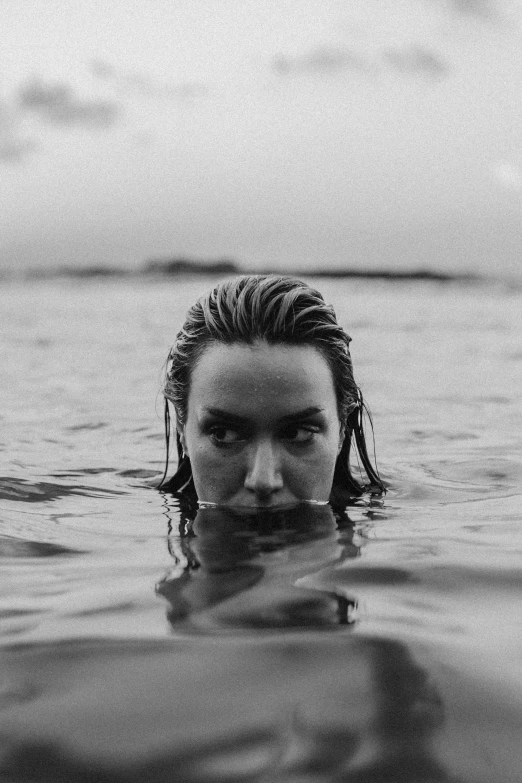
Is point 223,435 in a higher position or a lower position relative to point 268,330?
lower

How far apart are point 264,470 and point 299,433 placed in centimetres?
31

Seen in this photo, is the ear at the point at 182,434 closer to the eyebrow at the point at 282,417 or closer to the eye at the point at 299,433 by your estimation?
the eyebrow at the point at 282,417

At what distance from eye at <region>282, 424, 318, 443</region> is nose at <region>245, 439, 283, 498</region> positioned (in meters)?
0.10

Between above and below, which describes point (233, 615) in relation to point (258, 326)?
below

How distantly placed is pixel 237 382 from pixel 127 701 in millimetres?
2133

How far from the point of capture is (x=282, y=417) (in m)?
3.78

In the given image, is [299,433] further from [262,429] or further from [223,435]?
[223,435]

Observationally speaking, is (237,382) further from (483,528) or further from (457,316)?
(457,316)

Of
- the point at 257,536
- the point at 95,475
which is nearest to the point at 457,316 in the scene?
the point at 95,475

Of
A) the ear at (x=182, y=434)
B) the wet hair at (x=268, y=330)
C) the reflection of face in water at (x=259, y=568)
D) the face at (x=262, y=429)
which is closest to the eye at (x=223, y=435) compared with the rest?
the face at (x=262, y=429)

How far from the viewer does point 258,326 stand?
4.08 m

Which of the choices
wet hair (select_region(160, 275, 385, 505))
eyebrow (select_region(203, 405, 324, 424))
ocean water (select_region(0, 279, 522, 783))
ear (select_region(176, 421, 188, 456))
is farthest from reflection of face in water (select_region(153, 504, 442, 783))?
ear (select_region(176, 421, 188, 456))

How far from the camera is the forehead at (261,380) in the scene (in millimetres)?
3797

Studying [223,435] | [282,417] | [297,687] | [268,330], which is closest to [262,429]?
[282,417]
